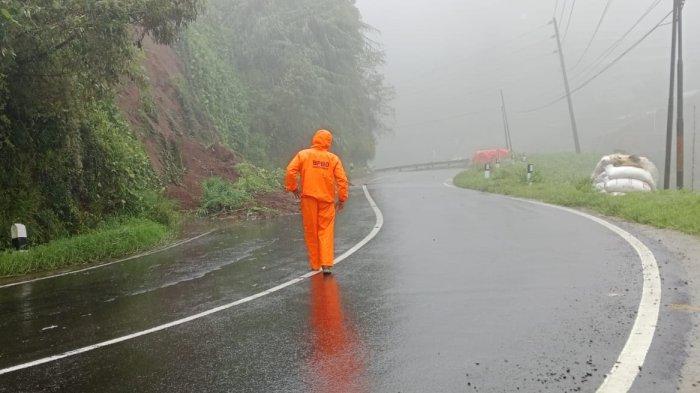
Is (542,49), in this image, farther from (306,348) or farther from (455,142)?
(306,348)

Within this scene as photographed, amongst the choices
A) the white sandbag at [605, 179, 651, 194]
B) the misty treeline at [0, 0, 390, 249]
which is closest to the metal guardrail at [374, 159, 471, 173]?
the misty treeline at [0, 0, 390, 249]

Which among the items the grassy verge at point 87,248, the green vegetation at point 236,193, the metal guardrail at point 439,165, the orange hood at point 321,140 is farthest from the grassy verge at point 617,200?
the metal guardrail at point 439,165

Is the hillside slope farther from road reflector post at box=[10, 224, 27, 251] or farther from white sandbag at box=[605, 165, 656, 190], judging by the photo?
white sandbag at box=[605, 165, 656, 190]

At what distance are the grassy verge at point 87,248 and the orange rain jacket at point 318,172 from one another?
198 inches

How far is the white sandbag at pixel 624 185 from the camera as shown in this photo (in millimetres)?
17969

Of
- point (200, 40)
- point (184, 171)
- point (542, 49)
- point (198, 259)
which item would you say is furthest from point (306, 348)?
point (542, 49)

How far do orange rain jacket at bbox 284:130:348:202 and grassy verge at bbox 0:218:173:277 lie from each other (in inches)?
198

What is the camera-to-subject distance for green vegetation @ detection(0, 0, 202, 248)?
979 cm

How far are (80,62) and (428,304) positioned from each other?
8086 mm

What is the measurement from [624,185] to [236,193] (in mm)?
11708

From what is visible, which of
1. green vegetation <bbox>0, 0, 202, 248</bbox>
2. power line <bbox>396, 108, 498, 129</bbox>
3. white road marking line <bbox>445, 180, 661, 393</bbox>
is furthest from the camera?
power line <bbox>396, 108, 498, 129</bbox>

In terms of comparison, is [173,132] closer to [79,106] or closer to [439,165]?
[79,106]

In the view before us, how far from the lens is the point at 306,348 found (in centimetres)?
474

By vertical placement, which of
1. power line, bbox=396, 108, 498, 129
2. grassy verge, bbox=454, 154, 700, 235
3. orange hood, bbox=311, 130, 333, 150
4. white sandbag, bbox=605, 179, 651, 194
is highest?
power line, bbox=396, 108, 498, 129
